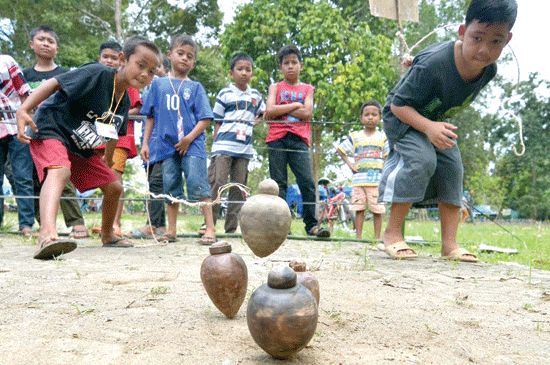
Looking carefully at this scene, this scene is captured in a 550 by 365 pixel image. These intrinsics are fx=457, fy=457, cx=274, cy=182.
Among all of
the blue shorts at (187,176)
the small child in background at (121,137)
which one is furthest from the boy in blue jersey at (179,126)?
the small child in background at (121,137)

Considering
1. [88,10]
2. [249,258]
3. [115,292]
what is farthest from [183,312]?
[88,10]

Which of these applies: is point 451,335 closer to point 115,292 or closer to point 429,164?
point 115,292

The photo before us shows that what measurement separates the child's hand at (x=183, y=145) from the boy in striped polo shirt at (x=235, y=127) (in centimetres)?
54

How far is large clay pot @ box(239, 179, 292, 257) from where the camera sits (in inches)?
54.4

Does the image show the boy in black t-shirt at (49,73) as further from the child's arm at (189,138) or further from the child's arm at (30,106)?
the child's arm at (30,106)

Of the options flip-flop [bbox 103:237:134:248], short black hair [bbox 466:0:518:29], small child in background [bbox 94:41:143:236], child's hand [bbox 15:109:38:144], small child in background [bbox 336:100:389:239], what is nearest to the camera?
short black hair [bbox 466:0:518:29]

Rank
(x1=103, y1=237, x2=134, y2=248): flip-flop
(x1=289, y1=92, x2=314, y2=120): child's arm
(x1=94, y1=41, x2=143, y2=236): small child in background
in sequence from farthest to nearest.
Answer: (x1=289, y1=92, x2=314, y2=120): child's arm → (x1=94, y1=41, x2=143, y2=236): small child in background → (x1=103, y1=237, x2=134, y2=248): flip-flop

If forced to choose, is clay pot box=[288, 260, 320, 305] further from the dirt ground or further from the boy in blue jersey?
the boy in blue jersey

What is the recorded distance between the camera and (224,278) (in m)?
1.61

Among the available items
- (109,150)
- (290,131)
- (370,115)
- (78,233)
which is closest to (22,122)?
(109,150)

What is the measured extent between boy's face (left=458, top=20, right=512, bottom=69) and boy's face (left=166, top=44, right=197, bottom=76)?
2550mm

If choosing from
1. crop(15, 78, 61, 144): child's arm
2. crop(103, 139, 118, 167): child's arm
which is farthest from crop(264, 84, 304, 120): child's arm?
crop(15, 78, 61, 144): child's arm

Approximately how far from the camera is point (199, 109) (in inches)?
177

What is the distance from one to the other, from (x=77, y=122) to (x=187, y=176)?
1191 millimetres
